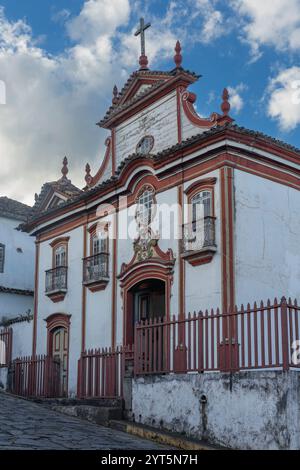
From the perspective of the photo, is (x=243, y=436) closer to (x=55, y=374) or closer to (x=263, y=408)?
(x=263, y=408)

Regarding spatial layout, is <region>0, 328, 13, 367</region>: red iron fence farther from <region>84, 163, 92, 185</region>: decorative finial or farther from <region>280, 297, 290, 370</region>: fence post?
<region>280, 297, 290, 370</region>: fence post

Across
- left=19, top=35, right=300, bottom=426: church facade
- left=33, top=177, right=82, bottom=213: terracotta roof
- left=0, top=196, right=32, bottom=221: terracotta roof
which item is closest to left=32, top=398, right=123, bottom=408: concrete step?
left=19, top=35, right=300, bottom=426: church facade

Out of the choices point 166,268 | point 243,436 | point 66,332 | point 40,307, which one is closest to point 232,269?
point 166,268

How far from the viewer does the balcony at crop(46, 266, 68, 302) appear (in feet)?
68.1

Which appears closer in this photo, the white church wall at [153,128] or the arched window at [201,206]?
the arched window at [201,206]

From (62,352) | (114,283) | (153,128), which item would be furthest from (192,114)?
(62,352)

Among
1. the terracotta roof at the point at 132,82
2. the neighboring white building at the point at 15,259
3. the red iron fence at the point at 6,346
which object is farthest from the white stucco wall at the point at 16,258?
the terracotta roof at the point at 132,82

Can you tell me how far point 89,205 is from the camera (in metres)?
20.1

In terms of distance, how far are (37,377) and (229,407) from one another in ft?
26.8

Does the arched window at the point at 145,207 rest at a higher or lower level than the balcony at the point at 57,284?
higher

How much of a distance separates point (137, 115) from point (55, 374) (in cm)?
750

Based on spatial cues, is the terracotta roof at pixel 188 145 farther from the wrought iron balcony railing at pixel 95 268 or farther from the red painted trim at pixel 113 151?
the wrought iron balcony railing at pixel 95 268

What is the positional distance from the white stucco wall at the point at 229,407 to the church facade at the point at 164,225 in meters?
1.44

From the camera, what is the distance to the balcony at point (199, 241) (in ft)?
50.4
